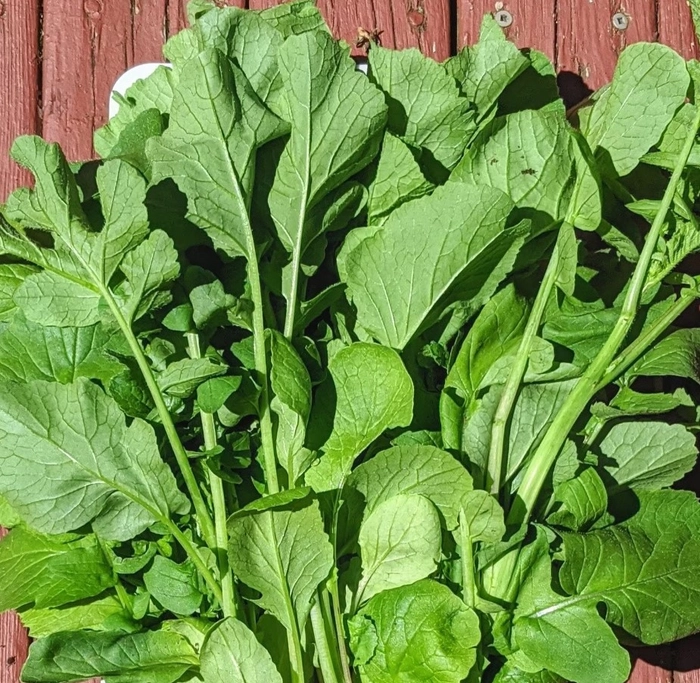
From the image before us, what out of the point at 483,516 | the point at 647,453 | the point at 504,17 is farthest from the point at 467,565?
the point at 504,17

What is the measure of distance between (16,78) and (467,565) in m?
0.52

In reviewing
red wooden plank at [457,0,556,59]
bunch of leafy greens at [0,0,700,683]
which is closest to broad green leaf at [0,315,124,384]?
bunch of leafy greens at [0,0,700,683]

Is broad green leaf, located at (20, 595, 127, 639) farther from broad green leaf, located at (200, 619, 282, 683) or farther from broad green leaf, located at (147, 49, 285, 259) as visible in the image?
broad green leaf, located at (147, 49, 285, 259)

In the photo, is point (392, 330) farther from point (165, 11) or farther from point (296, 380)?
point (165, 11)

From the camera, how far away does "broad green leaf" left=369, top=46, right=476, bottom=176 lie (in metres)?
0.50

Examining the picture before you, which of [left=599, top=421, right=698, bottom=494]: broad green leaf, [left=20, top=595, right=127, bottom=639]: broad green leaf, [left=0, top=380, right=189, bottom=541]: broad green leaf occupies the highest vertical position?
[left=0, top=380, right=189, bottom=541]: broad green leaf

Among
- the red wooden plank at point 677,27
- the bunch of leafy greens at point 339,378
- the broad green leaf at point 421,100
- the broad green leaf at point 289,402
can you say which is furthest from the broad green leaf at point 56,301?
the red wooden plank at point 677,27

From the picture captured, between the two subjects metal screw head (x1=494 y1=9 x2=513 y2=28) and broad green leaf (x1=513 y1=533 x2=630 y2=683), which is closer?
broad green leaf (x1=513 y1=533 x2=630 y2=683)

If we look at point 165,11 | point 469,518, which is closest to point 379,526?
point 469,518

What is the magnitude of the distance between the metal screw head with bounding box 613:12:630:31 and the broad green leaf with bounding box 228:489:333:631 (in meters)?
0.52

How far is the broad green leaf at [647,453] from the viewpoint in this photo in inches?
20.2

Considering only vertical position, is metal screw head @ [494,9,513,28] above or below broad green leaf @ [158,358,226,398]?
above

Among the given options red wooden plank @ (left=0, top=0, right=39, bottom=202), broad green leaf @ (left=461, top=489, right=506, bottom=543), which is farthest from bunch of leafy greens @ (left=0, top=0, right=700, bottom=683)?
red wooden plank @ (left=0, top=0, right=39, bottom=202)

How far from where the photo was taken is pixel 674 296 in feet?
1.74
